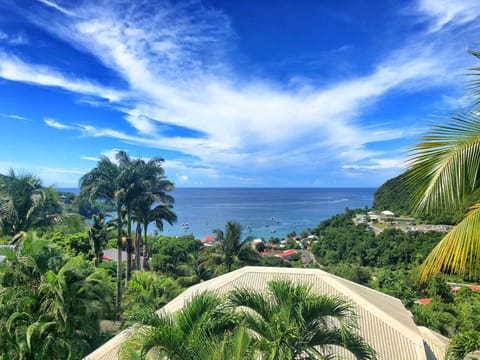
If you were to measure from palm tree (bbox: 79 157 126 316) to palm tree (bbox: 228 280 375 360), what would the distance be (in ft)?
46.2

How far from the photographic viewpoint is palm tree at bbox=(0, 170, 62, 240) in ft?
37.0

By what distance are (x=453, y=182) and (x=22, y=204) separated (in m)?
13.8

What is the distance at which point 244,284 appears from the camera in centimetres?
1038

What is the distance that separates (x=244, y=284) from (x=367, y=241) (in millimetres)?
50978

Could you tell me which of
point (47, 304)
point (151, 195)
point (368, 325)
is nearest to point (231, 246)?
point (151, 195)

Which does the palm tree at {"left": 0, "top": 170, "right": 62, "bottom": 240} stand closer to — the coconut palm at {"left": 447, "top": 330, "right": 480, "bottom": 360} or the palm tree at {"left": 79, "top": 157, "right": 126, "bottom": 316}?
the palm tree at {"left": 79, "top": 157, "right": 126, "bottom": 316}

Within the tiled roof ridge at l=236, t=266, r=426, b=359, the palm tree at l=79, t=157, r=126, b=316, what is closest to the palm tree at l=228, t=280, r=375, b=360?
the tiled roof ridge at l=236, t=266, r=426, b=359

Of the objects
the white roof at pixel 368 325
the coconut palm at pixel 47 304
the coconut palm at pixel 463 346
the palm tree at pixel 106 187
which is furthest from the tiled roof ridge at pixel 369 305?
the palm tree at pixel 106 187

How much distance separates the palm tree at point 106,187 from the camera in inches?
640

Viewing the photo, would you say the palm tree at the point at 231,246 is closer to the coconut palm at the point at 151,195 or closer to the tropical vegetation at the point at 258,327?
the coconut palm at the point at 151,195

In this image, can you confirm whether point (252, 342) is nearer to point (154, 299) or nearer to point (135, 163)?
point (154, 299)

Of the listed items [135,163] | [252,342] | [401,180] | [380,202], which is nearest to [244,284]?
[252,342]

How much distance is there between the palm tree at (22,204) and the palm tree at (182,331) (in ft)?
34.0

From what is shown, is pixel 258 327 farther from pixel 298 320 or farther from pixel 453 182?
pixel 453 182
